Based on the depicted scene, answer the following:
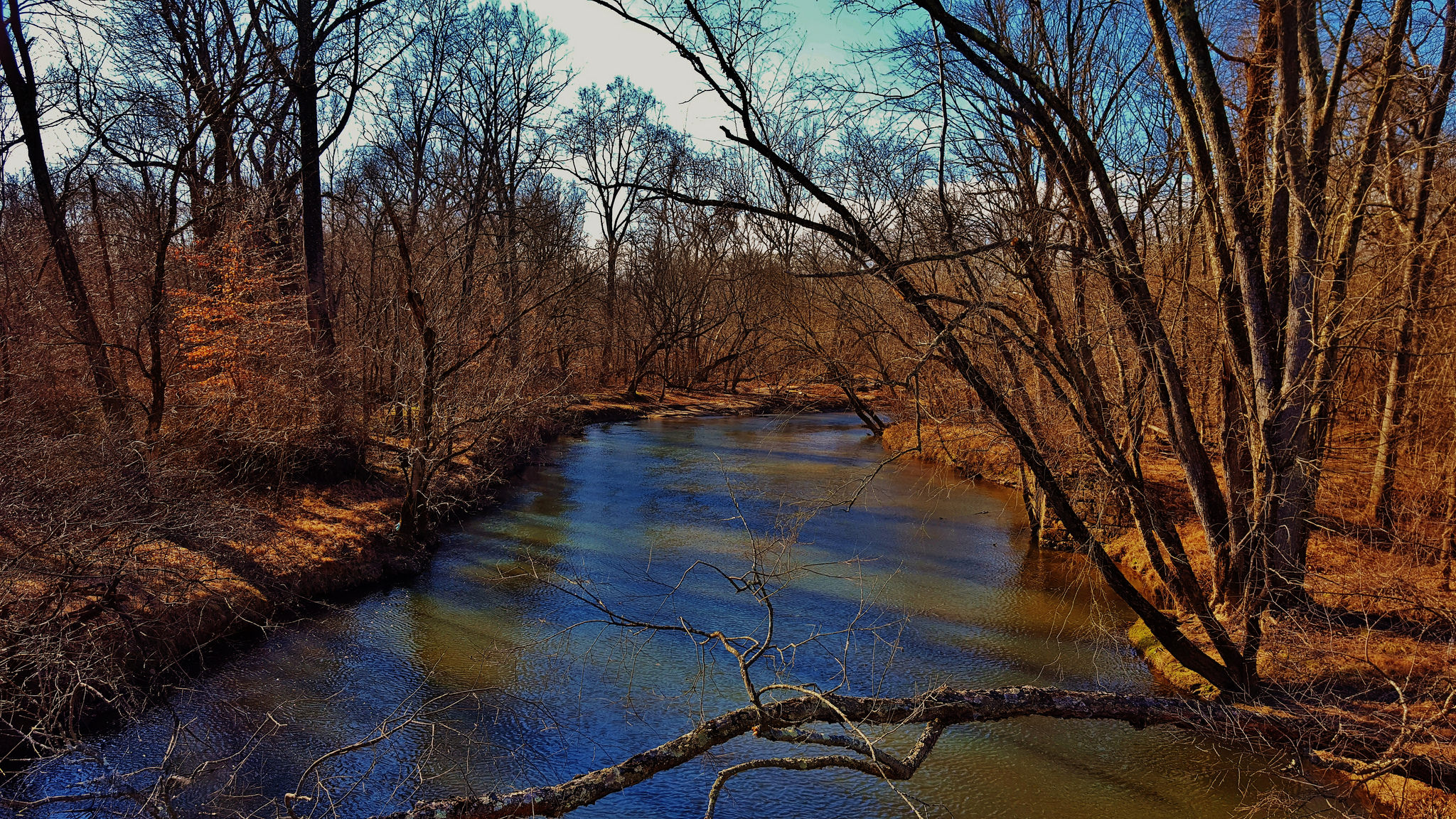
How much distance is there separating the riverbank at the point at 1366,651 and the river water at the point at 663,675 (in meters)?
0.78

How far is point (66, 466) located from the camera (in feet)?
27.9

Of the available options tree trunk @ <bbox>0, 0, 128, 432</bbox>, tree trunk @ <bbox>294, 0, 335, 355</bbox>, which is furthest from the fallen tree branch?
tree trunk @ <bbox>294, 0, 335, 355</bbox>

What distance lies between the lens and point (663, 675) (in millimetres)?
8812

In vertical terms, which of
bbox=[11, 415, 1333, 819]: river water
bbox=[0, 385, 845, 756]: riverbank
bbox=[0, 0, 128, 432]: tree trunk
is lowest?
bbox=[11, 415, 1333, 819]: river water

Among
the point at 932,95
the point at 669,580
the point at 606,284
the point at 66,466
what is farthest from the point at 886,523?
the point at 606,284

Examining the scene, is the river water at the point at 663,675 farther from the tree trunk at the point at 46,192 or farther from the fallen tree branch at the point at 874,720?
the tree trunk at the point at 46,192

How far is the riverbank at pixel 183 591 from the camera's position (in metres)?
6.33

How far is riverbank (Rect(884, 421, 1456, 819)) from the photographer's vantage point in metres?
5.89

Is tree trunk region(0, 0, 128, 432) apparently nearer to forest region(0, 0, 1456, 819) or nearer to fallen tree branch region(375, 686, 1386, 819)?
forest region(0, 0, 1456, 819)

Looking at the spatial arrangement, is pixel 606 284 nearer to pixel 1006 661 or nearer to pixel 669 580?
pixel 669 580

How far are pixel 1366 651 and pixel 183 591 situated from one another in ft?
34.2

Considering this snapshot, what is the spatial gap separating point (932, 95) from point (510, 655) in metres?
7.22

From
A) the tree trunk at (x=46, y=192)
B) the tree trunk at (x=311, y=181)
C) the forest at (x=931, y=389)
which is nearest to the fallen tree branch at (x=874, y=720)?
the forest at (x=931, y=389)

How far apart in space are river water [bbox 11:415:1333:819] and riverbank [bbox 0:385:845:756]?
1.40ft
